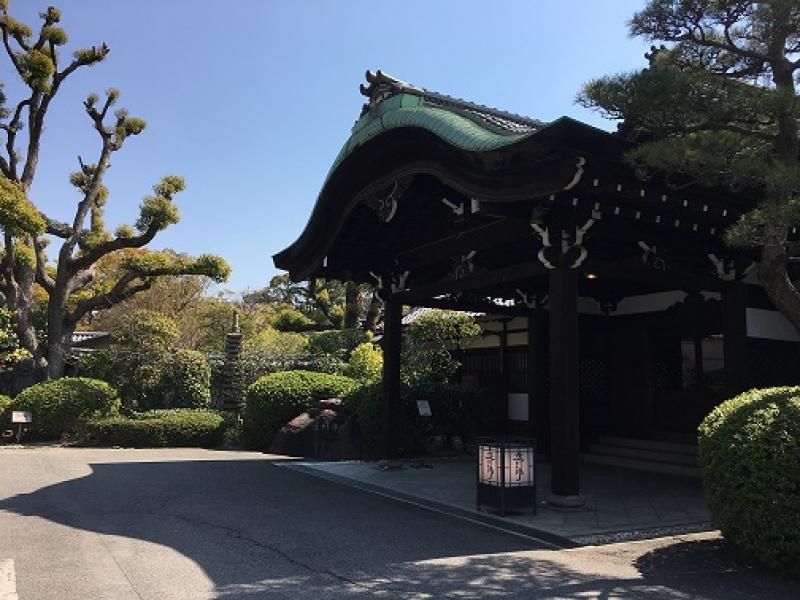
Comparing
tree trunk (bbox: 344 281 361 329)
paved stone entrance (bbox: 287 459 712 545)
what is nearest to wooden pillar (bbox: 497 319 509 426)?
paved stone entrance (bbox: 287 459 712 545)

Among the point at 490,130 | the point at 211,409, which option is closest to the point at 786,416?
the point at 490,130

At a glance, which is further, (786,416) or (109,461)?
(109,461)

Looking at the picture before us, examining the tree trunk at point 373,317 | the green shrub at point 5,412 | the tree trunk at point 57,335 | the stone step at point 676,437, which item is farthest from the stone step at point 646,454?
the tree trunk at point 57,335

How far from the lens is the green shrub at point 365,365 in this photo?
18984mm

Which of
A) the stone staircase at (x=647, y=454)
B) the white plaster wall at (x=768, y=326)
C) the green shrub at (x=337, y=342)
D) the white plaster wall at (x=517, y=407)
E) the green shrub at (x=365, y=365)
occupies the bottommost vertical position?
the stone staircase at (x=647, y=454)

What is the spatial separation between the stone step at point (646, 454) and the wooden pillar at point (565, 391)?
4.26 meters

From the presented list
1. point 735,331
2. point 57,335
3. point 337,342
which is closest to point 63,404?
point 57,335

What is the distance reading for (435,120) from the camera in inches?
316

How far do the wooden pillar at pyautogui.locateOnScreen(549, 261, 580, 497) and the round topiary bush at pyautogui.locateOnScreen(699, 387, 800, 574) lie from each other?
6.41 feet

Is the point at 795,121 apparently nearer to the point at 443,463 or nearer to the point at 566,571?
the point at 566,571

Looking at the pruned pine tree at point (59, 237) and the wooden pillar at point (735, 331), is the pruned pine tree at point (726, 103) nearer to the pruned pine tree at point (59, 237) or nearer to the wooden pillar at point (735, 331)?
the wooden pillar at point (735, 331)

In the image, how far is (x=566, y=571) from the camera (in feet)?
17.5

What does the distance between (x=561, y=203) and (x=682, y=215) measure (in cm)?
175

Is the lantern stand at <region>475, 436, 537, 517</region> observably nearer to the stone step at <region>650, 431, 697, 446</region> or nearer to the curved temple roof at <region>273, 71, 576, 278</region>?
the curved temple roof at <region>273, 71, 576, 278</region>
